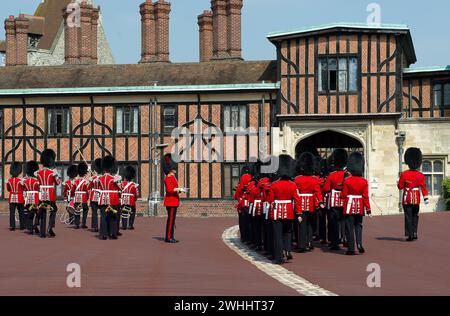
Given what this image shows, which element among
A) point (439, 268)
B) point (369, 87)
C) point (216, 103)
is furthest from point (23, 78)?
point (439, 268)

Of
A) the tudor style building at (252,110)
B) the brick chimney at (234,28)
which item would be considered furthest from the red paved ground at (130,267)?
the brick chimney at (234,28)

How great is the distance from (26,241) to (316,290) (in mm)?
9991

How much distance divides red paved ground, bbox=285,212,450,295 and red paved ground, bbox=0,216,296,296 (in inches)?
A: 34.6

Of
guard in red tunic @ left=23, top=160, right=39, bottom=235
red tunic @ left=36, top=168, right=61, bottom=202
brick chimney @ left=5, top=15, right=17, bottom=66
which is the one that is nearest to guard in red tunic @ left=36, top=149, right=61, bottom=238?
red tunic @ left=36, top=168, right=61, bottom=202

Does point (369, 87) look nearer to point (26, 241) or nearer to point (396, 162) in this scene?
point (396, 162)

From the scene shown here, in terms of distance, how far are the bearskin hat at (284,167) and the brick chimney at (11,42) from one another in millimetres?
38802

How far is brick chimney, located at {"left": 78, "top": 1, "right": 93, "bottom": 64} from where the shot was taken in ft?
159

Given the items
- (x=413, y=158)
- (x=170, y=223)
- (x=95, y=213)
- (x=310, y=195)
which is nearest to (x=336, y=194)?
(x=310, y=195)

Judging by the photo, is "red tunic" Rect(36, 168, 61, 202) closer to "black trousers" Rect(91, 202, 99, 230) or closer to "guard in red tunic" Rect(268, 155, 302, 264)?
"black trousers" Rect(91, 202, 99, 230)

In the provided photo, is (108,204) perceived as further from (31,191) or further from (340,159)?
(340,159)

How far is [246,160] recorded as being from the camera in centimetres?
3603

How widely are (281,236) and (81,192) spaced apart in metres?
11.3

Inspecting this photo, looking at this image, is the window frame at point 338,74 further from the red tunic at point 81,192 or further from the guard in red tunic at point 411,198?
the guard in red tunic at point 411,198

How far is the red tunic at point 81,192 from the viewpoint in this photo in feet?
80.4
